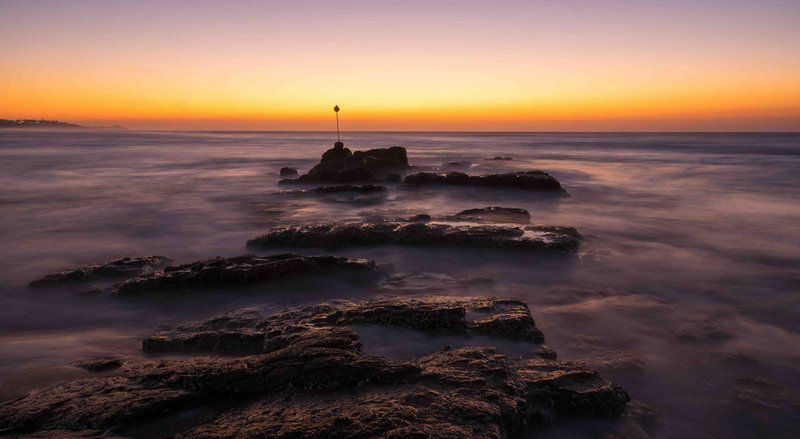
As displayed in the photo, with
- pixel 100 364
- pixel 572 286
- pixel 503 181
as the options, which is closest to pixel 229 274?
pixel 100 364

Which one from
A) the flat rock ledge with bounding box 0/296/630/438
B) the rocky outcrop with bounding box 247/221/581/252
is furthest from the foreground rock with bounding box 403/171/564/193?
the flat rock ledge with bounding box 0/296/630/438

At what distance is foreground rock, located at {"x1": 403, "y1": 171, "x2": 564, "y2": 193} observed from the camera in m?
17.9

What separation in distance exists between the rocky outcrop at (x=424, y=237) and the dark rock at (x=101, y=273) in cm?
232

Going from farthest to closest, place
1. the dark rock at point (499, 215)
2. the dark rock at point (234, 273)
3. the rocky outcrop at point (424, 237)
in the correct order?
1. the dark rock at point (499, 215)
2. the rocky outcrop at point (424, 237)
3. the dark rock at point (234, 273)

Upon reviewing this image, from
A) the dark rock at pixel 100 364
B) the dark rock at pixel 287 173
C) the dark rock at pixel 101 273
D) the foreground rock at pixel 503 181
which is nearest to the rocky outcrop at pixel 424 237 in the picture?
the dark rock at pixel 101 273

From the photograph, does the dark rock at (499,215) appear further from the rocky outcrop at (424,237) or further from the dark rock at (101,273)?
the dark rock at (101,273)

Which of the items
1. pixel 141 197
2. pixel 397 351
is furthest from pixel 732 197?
pixel 141 197

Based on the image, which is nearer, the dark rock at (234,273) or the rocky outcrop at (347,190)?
the dark rock at (234,273)

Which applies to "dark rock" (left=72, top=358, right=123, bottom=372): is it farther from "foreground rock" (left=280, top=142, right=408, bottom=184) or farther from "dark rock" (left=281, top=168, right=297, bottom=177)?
"dark rock" (left=281, top=168, right=297, bottom=177)

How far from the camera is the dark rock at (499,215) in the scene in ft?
38.4

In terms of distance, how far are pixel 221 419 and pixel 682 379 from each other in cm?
414

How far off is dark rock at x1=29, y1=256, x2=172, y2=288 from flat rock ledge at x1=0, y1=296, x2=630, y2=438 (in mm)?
3753

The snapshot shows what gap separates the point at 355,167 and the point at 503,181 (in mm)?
8007

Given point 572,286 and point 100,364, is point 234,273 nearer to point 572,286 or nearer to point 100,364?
point 100,364
